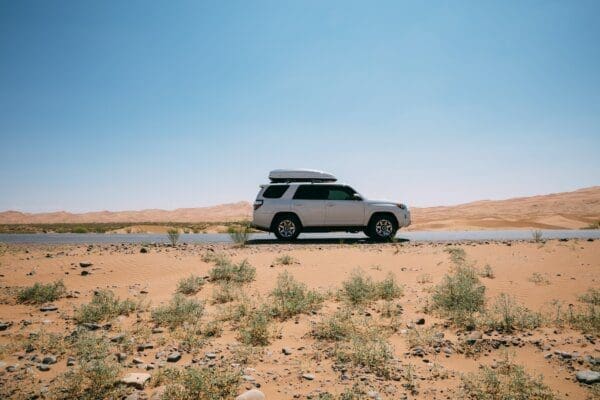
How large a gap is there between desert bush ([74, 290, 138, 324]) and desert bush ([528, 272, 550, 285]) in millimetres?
7911

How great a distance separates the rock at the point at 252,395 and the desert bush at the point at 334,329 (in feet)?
5.07

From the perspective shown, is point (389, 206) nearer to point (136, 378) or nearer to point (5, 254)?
point (136, 378)

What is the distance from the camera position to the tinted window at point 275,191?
14164 millimetres

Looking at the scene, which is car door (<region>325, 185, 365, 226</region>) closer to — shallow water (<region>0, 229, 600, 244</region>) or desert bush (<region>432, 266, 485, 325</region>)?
shallow water (<region>0, 229, 600, 244</region>)

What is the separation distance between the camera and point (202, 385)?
3240 millimetres

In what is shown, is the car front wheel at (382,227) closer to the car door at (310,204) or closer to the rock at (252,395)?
the car door at (310,204)

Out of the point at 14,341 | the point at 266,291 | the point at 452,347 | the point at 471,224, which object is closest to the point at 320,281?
the point at 266,291

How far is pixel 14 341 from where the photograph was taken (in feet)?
15.4

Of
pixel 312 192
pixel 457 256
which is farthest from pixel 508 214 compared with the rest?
pixel 457 256

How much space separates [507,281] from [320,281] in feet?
13.1

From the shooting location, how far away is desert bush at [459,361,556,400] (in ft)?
10.4

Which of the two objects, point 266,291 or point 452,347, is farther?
point 266,291

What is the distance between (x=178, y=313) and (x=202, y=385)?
7.90ft

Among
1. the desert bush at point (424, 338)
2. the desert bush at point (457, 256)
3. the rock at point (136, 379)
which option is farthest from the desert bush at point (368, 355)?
the desert bush at point (457, 256)
